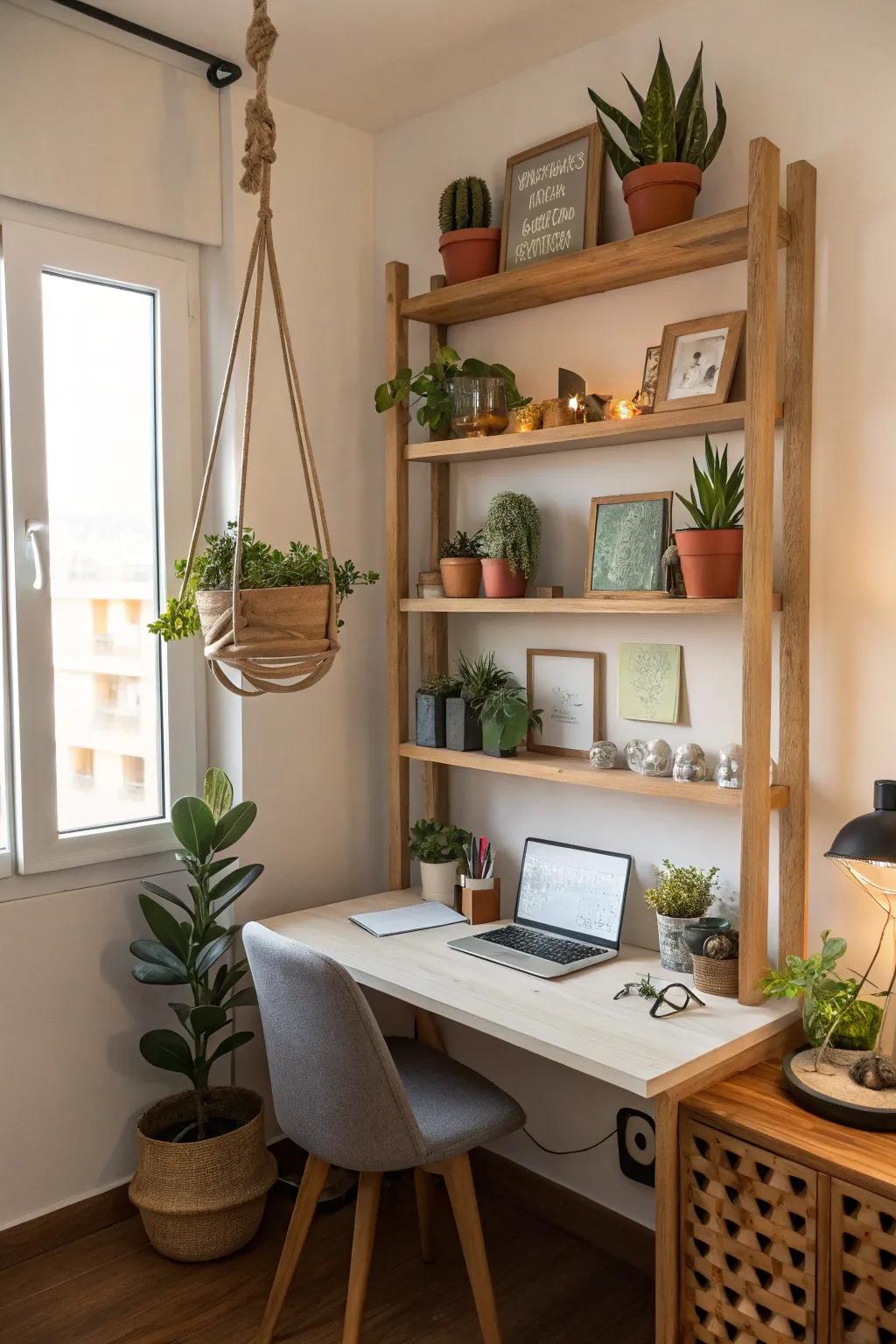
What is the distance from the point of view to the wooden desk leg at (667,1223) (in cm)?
172

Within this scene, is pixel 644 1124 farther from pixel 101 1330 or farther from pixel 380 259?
pixel 380 259

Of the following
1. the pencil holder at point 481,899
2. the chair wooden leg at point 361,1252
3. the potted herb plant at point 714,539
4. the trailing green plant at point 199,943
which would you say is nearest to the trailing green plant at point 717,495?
the potted herb plant at point 714,539

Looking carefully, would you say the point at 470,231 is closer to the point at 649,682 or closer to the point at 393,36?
the point at 393,36

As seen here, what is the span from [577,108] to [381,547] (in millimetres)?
1151

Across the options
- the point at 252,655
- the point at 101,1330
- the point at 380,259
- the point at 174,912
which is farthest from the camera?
the point at 380,259

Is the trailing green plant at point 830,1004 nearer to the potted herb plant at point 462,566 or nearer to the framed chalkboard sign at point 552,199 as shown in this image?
the potted herb plant at point 462,566

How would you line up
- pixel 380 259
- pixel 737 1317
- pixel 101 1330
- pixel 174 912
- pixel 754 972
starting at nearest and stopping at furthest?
1. pixel 737 1317
2. pixel 754 972
3. pixel 101 1330
4. pixel 174 912
5. pixel 380 259

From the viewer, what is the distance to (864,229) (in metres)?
1.92

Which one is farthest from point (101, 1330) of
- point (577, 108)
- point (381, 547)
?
point (577, 108)

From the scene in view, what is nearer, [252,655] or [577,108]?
[252,655]

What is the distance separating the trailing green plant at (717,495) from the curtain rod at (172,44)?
144cm

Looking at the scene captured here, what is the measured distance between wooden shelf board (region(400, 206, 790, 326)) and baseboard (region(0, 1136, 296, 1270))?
7.12 feet

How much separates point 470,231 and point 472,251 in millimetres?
43

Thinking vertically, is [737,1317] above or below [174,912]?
below
